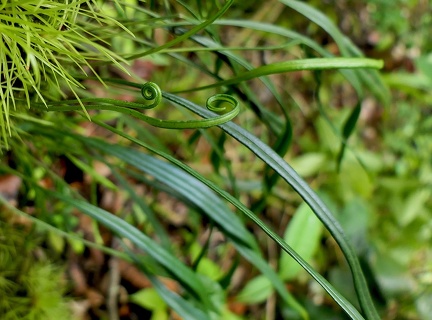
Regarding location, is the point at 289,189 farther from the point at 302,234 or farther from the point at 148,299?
the point at 148,299

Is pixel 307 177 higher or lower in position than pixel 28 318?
higher

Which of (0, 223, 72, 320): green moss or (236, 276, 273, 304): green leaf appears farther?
(236, 276, 273, 304): green leaf

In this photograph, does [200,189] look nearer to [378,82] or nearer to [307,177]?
[378,82]

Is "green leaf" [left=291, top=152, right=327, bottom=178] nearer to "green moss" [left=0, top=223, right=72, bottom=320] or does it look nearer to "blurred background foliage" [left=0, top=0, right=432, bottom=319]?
"blurred background foliage" [left=0, top=0, right=432, bottom=319]

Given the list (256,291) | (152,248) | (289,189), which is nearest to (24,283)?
(152,248)

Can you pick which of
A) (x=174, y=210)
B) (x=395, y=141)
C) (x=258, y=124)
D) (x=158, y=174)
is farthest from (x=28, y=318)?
(x=395, y=141)

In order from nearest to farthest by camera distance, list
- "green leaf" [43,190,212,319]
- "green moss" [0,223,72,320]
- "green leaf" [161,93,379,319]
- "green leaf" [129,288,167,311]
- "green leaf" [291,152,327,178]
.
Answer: "green leaf" [161,93,379,319], "green leaf" [43,190,212,319], "green moss" [0,223,72,320], "green leaf" [129,288,167,311], "green leaf" [291,152,327,178]

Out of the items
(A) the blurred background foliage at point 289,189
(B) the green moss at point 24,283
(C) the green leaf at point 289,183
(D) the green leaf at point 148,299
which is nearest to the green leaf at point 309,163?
(A) the blurred background foliage at point 289,189

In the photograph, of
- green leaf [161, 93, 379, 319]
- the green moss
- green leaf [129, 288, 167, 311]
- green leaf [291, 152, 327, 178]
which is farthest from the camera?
green leaf [291, 152, 327, 178]

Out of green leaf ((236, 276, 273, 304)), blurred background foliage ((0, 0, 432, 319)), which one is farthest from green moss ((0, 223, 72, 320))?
green leaf ((236, 276, 273, 304))
